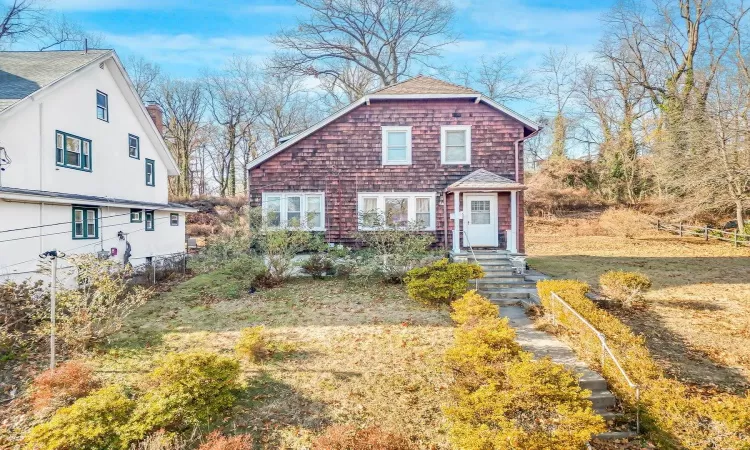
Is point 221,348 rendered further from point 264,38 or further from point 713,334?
point 264,38

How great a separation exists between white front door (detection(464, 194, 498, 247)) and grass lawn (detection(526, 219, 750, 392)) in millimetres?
2713

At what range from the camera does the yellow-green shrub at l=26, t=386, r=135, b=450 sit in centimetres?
419

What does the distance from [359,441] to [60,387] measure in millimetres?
4708

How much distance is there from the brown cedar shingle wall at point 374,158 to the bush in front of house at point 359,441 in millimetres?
9777

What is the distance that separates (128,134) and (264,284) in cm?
1089

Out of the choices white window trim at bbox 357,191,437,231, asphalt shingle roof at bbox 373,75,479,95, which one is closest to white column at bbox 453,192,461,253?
white window trim at bbox 357,191,437,231

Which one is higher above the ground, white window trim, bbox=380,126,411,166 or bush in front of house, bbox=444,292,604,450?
white window trim, bbox=380,126,411,166

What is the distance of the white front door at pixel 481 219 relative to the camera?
13.7 m

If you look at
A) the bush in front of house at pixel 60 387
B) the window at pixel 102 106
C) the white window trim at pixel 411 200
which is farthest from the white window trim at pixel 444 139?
the window at pixel 102 106

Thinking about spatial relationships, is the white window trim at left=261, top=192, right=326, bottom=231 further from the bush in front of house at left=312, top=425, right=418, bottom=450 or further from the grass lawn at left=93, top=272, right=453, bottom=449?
the bush in front of house at left=312, top=425, right=418, bottom=450

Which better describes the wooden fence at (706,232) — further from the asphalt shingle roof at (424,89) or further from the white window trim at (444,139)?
the asphalt shingle roof at (424,89)

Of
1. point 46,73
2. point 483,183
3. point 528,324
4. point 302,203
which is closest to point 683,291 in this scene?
point 528,324

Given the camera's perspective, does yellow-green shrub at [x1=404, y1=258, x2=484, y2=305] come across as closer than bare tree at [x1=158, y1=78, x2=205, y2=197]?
Yes

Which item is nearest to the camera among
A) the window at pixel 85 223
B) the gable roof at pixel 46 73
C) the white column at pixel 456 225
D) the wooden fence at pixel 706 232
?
the gable roof at pixel 46 73
